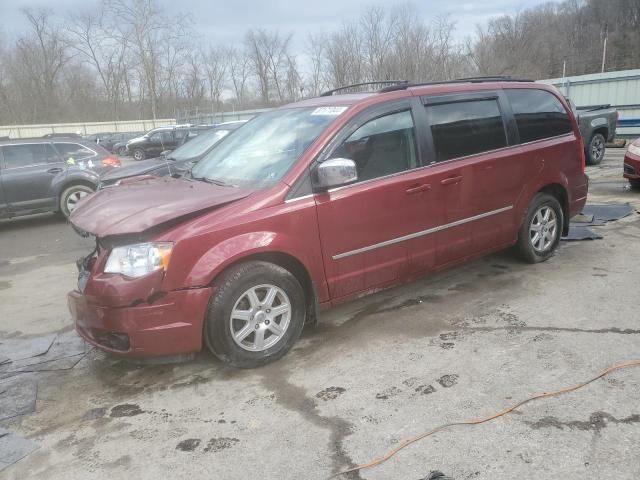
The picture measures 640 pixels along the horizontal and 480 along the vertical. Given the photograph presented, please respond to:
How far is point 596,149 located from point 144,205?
487 inches

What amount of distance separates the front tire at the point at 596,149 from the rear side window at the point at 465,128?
9175 mm

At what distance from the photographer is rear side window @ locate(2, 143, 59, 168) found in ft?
31.3

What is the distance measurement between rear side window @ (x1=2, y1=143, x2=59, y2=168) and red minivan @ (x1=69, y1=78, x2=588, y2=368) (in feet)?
20.7

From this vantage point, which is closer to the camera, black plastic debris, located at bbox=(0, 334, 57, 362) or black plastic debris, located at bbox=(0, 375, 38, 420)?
black plastic debris, located at bbox=(0, 375, 38, 420)

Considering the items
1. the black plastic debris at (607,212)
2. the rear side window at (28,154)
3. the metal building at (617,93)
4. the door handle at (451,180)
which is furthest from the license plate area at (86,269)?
the metal building at (617,93)

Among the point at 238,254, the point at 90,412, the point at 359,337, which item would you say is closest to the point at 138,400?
the point at 90,412

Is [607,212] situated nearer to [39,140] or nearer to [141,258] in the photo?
[141,258]

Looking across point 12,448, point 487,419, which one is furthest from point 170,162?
point 487,419

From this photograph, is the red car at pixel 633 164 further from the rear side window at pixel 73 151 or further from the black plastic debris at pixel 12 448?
the rear side window at pixel 73 151

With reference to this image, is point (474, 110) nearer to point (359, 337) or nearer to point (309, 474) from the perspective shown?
point (359, 337)

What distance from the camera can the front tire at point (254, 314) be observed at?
3406 mm

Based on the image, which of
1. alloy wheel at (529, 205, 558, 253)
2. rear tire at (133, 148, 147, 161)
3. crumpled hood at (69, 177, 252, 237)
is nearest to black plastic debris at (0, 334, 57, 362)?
crumpled hood at (69, 177, 252, 237)

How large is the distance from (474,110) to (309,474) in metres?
3.52

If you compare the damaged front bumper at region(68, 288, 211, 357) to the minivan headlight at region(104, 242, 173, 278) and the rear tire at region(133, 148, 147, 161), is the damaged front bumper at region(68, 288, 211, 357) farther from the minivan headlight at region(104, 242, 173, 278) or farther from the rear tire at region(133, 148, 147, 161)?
the rear tire at region(133, 148, 147, 161)
